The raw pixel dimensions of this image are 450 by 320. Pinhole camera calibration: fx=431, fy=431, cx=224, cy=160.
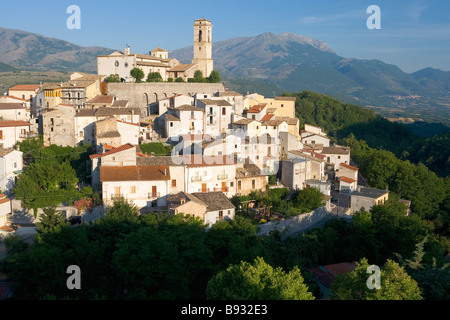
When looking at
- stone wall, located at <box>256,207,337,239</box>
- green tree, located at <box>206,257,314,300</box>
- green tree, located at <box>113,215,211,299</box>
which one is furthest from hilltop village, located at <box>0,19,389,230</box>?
green tree, located at <box>206,257,314,300</box>

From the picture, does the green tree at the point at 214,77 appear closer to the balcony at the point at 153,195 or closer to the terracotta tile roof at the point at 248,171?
the terracotta tile roof at the point at 248,171

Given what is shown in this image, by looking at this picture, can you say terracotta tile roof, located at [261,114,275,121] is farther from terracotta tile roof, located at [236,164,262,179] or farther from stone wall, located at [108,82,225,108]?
terracotta tile roof, located at [236,164,262,179]

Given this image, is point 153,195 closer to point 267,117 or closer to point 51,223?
point 51,223

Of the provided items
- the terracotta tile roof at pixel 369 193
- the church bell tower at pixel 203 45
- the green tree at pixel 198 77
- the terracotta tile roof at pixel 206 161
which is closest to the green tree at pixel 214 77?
the green tree at pixel 198 77

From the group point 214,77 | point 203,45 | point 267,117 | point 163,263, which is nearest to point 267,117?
point 267,117
